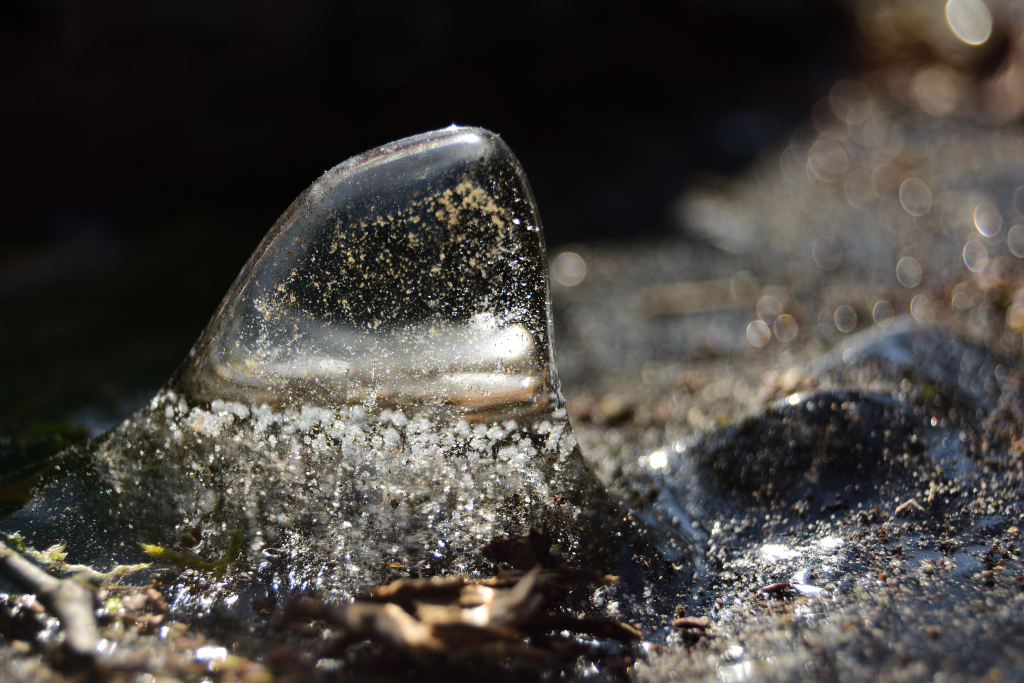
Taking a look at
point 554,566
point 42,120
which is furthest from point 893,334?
point 42,120

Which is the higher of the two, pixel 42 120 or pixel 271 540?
pixel 42 120

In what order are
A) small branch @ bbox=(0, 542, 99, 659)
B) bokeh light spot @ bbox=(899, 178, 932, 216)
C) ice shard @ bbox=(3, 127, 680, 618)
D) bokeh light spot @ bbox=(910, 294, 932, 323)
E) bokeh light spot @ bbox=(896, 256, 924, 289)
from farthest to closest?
bokeh light spot @ bbox=(899, 178, 932, 216), bokeh light spot @ bbox=(896, 256, 924, 289), bokeh light spot @ bbox=(910, 294, 932, 323), ice shard @ bbox=(3, 127, 680, 618), small branch @ bbox=(0, 542, 99, 659)

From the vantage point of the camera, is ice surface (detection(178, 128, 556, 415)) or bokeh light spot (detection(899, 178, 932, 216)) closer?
ice surface (detection(178, 128, 556, 415))

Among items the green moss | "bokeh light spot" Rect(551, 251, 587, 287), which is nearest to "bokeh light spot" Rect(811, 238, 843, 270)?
"bokeh light spot" Rect(551, 251, 587, 287)

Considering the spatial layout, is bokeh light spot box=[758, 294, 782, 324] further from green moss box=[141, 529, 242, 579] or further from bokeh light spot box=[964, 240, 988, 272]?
green moss box=[141, 529, 242, 579]

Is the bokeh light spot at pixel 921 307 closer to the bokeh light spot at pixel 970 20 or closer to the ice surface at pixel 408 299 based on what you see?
the ice surface at pixel 408 299

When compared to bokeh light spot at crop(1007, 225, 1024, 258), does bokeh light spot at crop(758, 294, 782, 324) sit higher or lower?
lower

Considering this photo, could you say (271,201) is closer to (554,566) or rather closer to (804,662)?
(554,566)
